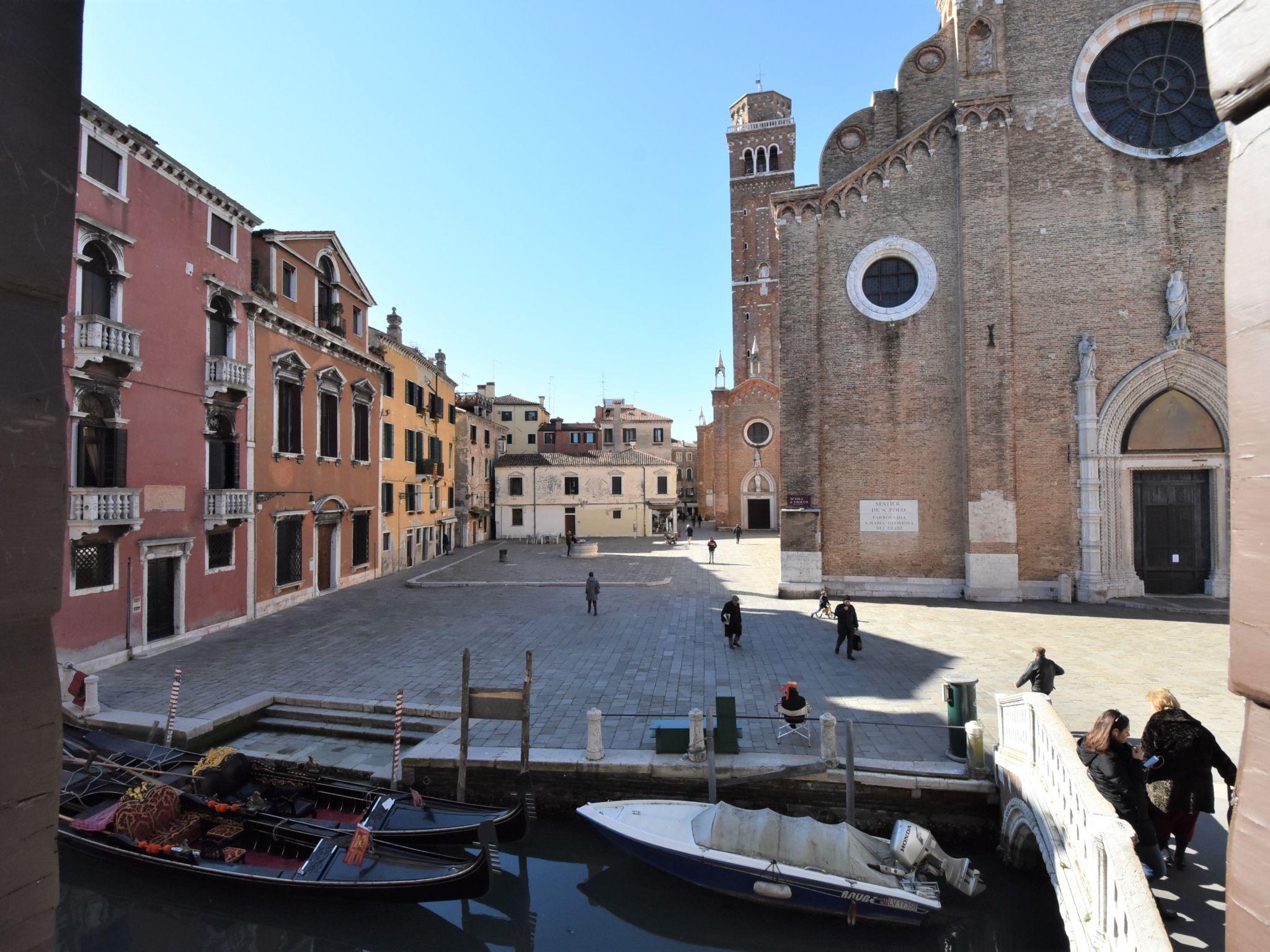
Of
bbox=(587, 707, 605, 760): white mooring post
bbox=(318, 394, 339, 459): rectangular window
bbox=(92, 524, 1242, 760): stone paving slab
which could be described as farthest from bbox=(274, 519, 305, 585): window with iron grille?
bbox=(587, 707, 605, 760): white mooring post

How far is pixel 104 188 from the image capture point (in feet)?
40.7

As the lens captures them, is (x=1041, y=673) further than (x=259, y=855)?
Yes

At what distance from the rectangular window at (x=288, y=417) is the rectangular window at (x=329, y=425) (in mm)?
1116

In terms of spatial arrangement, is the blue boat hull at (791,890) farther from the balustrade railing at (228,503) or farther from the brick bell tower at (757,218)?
the brick bell tower at (757,218)

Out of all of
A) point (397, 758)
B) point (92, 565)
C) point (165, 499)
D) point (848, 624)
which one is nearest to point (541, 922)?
point (397, 758)

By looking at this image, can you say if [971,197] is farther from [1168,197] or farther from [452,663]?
[452,663]

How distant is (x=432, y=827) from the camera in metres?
7.43

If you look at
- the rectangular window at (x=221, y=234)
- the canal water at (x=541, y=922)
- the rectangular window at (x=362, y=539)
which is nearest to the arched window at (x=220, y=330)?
the rectangular window at (x=221, y=234)

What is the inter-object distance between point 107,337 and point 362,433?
11.1 meters

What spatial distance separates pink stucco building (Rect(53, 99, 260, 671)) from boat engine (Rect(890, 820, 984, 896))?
13.3 meters

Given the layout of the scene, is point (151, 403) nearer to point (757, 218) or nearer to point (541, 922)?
point (541, 922)

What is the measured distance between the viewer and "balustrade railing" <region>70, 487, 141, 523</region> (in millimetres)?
11570

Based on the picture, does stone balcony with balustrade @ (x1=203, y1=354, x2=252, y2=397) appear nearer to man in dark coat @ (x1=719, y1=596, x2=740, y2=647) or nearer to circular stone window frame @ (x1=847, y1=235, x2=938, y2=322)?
man in dark coat @ (x1=719, y1=596, x2=740, y2=647)

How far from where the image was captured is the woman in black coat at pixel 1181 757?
19.2 feet
